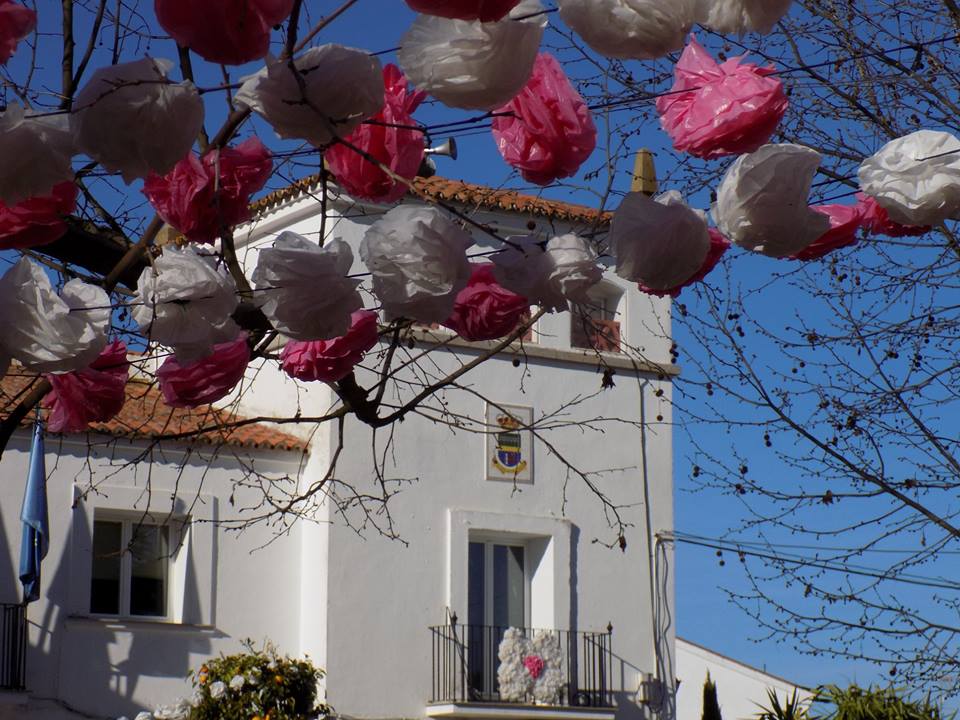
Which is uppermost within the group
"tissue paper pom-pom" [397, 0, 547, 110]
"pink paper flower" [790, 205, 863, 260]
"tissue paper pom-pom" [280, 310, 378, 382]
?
"tissue paper pom-pom" [397, 0, 547, 110]

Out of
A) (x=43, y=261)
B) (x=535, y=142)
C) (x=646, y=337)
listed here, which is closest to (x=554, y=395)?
(x=646, y=337)

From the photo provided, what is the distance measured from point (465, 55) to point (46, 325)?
1.11 meters

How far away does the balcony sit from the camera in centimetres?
1689

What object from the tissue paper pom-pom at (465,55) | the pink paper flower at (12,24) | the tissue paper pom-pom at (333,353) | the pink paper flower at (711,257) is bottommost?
the tissue paper pom-pom at (333,353)

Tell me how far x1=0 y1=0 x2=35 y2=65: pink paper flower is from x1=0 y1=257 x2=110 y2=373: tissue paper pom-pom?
0.51 meters

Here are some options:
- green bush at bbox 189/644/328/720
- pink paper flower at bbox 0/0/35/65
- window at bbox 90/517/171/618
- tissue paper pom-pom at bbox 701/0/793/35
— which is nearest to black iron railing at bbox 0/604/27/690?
window at bbox 90/517/171/618

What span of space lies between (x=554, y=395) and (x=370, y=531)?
9.78 feet

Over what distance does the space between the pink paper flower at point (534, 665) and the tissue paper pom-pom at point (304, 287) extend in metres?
14.1

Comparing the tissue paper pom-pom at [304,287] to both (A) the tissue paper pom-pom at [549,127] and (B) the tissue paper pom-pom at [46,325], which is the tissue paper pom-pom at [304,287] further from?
(A) the tissue paper pom-pom at [549,127]

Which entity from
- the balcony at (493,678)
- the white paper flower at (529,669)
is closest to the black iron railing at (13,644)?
the balcony at (493,678)

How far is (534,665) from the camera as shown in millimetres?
17188

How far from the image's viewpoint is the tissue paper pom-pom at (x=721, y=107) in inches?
137

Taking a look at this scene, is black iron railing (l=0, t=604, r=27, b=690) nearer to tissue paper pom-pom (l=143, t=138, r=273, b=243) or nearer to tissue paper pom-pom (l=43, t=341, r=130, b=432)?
tissue paper pom-pom (l=43, t=341, r=130, b=432)

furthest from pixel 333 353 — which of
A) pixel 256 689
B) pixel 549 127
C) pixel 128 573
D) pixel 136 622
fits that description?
pixel 128 573
